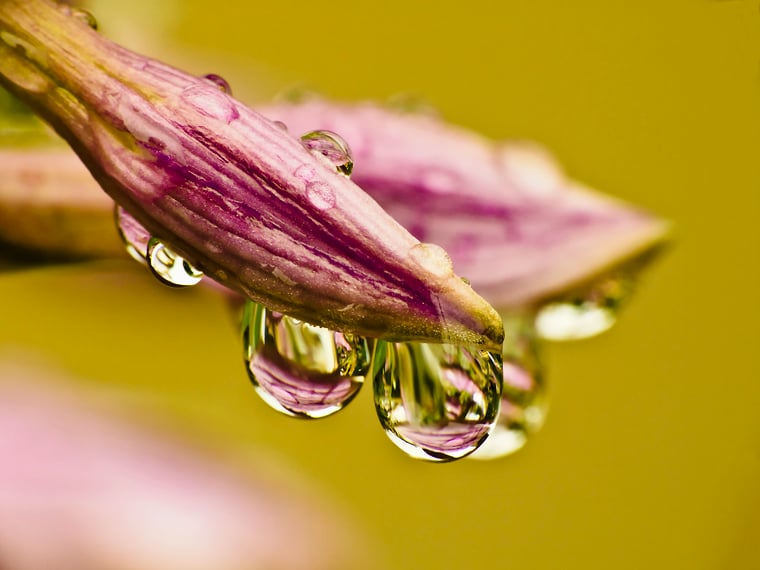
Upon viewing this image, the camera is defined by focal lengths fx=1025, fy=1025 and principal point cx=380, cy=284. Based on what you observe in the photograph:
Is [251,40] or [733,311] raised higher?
[251,40]

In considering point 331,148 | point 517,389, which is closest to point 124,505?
point 517,389

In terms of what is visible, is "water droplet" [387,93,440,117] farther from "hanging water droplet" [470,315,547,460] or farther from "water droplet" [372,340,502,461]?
"water droplet" [372,340,502,461]

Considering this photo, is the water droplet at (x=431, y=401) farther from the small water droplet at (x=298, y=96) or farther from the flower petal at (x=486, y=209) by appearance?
the small water droplet at (x=298, y=96)

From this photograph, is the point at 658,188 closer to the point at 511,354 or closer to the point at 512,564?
the point at 512,564

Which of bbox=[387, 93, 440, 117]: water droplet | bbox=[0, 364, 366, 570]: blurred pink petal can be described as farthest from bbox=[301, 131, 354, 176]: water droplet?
bbox=[0, 364, 366, 570]: blurred pink petal

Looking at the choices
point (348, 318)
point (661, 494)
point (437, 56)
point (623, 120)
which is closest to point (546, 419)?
point (661, 494)
